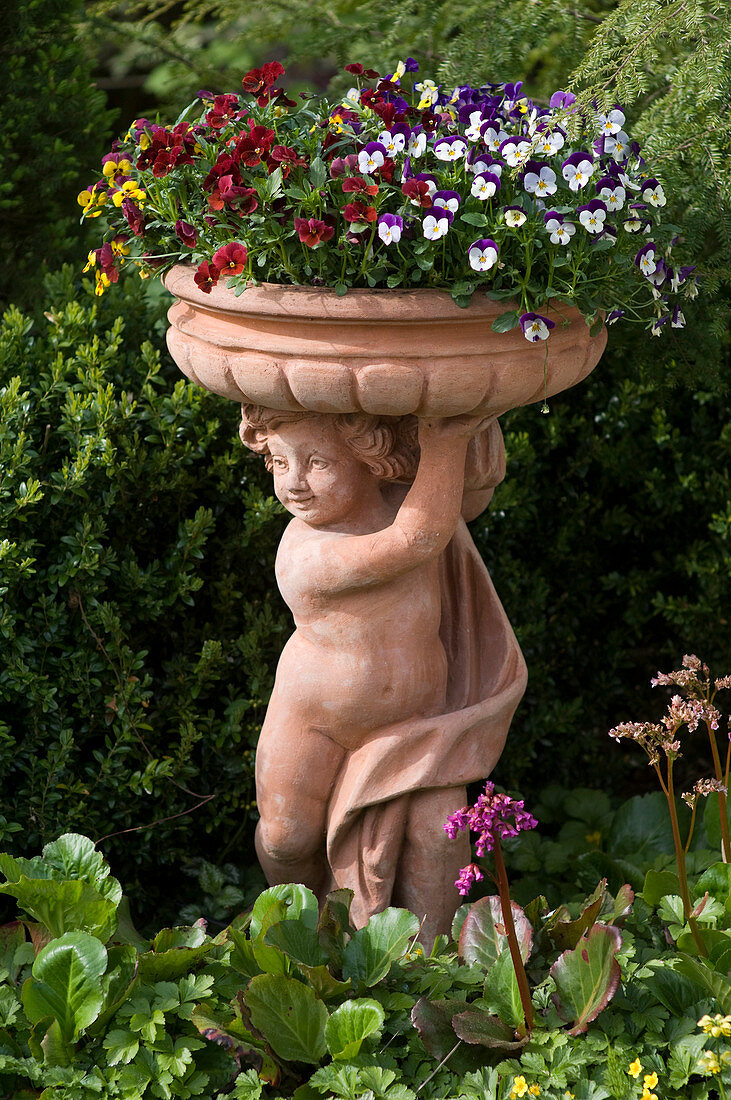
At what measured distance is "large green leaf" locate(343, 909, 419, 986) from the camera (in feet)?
7.94

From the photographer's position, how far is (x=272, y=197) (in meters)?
2.13

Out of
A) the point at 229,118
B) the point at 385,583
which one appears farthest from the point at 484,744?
the point at 229,118

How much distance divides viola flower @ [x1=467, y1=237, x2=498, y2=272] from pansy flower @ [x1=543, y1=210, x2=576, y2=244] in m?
0.11

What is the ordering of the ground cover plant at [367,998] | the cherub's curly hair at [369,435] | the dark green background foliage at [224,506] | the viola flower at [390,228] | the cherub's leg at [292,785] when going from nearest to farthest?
the viola flower at [390,228] < the ground cover plant at [367,998] < the cherub's curly hair at [369,435] < the cherub's leg at [292,785] < the dark green background foliage at [224,506]

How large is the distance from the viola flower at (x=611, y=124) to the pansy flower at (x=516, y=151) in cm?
23

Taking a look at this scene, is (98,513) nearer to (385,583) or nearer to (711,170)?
(385,583)

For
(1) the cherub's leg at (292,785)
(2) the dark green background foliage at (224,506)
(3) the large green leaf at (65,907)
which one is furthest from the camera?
(2) the dark green background foliage at (224,506)

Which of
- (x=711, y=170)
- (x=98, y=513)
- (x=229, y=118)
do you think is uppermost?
(x=229, y=118)

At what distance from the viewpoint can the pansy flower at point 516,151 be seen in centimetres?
213

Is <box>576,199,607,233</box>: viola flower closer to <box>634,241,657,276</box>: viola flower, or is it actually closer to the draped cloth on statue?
<box>634,241,657,276</box>: viola flower

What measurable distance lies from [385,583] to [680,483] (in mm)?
1781

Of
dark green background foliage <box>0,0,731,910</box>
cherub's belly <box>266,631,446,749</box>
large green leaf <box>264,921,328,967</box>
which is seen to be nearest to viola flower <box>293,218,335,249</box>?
cherub's belly <box>266,631,446,749</box>

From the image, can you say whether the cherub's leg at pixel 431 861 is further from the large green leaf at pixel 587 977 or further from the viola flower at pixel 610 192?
the viola flower at pixel 610 192

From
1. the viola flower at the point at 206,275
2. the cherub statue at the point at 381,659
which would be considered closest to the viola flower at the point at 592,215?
the cherub statue at the point at 381,659
